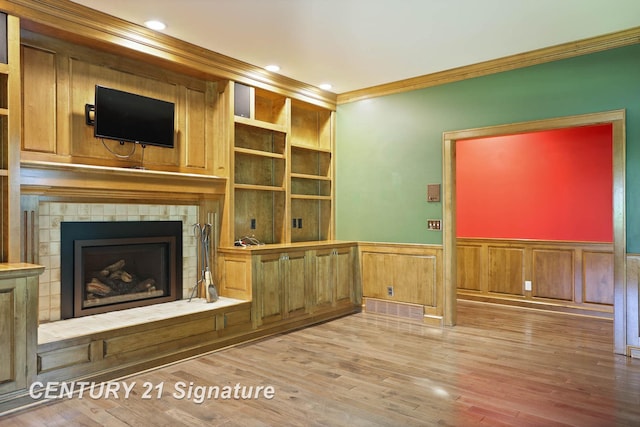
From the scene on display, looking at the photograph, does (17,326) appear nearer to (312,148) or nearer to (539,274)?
(312,148)

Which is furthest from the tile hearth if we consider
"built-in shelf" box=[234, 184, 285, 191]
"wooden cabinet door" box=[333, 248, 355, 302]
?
"wooden cabinet door" box=[333, 248, 355, 302]

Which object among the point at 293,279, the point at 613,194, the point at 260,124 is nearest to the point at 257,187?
the point at 260,124

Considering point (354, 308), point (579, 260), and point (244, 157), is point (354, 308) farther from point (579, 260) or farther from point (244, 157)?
point (579, 260)

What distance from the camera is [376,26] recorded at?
388 cm

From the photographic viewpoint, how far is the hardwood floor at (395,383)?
109 inches

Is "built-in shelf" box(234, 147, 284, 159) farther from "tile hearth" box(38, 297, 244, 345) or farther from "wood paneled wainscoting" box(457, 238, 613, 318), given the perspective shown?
"wood paneled wainscoting" box(457, 238, 613, 318)

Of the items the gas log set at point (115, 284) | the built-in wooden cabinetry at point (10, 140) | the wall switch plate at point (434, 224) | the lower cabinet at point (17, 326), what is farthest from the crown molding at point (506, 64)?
the lower cabinet at point (17, 326)

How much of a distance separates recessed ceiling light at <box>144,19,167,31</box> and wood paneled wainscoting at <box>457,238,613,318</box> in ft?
16.0

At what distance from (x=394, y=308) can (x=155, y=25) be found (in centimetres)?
405

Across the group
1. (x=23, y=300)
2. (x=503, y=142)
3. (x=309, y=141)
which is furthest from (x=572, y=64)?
(x=23, y=300)

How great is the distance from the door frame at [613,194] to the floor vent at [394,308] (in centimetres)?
36

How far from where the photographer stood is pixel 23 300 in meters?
2.93

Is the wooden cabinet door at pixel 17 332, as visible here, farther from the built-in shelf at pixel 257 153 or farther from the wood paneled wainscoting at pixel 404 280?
the wood paneled wainscoting at pixel 404 280

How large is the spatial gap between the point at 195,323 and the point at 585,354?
3.54 m
